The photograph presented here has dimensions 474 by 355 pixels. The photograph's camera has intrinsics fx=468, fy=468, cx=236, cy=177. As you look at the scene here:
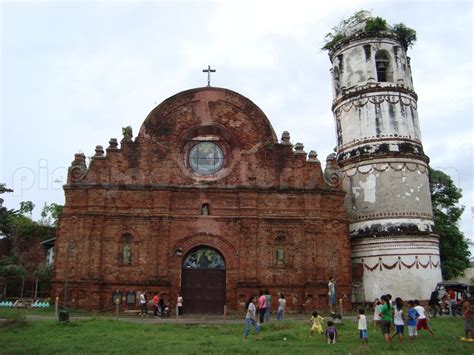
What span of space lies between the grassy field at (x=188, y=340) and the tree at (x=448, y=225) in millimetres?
14259

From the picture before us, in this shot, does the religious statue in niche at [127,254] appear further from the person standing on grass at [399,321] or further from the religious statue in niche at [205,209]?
the person standing on grass at [399,321]

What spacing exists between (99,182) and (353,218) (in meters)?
14.5

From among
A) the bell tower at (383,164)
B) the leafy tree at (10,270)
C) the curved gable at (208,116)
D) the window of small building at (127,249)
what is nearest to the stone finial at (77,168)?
the curved gable at (208,116)

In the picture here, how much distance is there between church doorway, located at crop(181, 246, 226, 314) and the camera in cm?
2341

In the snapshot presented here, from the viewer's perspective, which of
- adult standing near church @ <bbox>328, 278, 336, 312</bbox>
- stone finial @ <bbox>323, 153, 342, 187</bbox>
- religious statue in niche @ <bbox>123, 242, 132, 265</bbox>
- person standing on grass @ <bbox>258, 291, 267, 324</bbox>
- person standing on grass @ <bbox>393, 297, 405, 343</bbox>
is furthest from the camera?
stone finial @ <bbox>323, 153, 342, 187</bbox>

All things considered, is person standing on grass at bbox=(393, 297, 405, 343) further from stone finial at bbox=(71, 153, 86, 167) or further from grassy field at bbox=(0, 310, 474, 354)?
stone finial at bbox=(71, 153, 86, 167)

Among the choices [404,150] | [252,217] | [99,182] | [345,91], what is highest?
[345,91]

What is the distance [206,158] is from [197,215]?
3435 mm

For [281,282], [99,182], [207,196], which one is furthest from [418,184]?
[99,182]

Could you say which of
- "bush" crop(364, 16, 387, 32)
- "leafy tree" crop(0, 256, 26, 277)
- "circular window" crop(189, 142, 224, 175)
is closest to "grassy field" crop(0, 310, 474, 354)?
"circular window" crop(189, 142, 224, 175)

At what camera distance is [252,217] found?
2417 centimetres

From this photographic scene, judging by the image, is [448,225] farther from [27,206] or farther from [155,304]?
[27,206]

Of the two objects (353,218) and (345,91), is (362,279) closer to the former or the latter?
(353,218)

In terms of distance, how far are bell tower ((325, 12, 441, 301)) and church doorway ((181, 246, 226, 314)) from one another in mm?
8137
